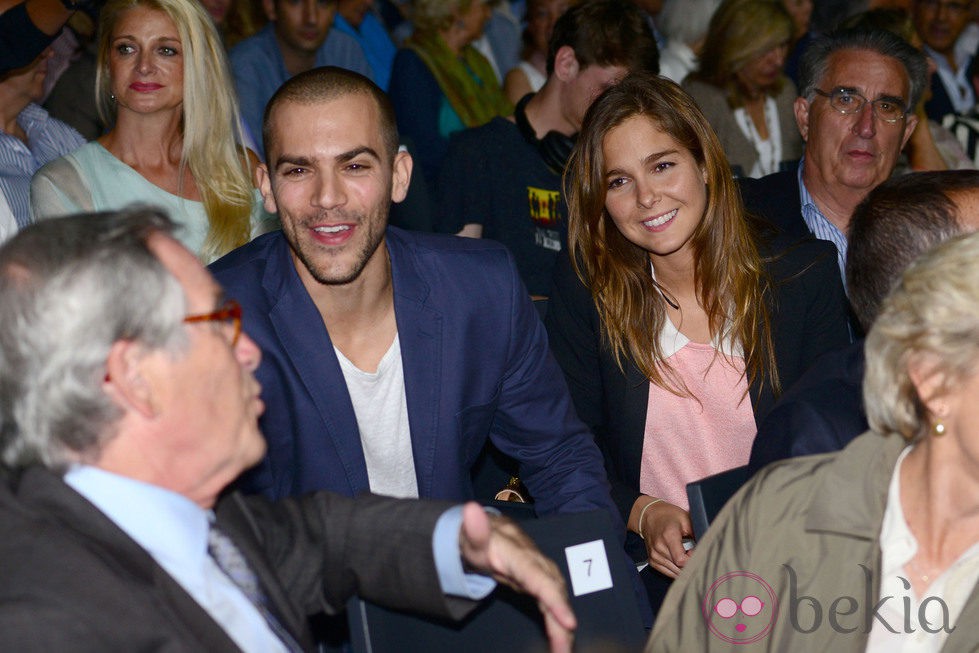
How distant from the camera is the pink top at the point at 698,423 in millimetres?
2594

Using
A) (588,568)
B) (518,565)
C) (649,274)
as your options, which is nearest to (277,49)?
(649,274)

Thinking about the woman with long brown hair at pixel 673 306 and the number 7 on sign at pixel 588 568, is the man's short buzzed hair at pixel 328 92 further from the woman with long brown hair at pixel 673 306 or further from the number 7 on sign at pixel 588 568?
the number 7 on sign at pixel 588 568

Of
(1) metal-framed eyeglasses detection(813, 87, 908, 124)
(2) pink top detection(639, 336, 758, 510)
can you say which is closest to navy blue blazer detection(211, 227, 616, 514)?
(2) pink top detection(639, 336, 758, 510)

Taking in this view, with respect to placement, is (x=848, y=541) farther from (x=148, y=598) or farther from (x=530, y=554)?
(x=148, y=598)

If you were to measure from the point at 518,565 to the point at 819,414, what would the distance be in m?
0.67

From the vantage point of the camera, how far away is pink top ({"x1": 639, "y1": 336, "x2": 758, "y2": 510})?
2.59 metres

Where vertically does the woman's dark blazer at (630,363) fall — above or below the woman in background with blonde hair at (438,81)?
below

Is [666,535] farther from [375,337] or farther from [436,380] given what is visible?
[375,337]

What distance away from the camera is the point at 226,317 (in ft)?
4.90

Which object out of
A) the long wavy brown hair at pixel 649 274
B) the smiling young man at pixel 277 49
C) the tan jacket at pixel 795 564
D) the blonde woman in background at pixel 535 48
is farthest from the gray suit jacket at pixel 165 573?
the blonde woman in background at pixel 535 48

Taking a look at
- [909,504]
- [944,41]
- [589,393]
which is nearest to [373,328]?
[589,393]

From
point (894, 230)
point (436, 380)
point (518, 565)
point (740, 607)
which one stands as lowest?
point (740, 607)

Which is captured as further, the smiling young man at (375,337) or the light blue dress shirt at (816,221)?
the light blue dress shirt at (816,221)

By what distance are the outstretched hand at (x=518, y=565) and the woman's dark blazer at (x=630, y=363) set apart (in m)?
0.97
